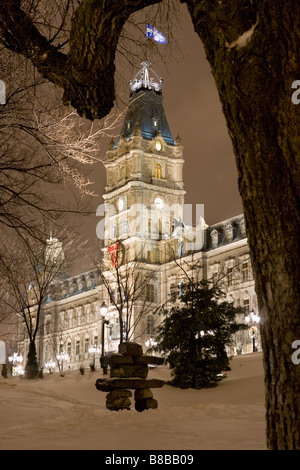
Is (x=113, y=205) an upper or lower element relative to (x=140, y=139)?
lower

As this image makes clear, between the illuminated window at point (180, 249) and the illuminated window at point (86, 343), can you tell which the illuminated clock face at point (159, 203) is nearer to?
the illuminated window at point (180, 249)

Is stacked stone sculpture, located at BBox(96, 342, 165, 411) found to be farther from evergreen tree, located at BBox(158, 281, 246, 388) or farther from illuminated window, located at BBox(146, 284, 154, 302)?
illuminated window, located at BBox(146, 284, 154, 302)

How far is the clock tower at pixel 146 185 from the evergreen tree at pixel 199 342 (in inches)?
1720

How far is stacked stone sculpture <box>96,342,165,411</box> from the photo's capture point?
1232 centimetres

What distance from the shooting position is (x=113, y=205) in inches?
2840

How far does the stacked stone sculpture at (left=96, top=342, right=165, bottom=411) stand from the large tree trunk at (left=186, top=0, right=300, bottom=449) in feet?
28.9

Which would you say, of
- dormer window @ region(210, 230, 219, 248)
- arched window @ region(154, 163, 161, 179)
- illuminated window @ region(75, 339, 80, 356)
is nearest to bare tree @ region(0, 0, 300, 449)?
dormer window @ region(210, 230, 219, 248)

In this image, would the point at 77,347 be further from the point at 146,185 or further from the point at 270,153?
the point at 270,153

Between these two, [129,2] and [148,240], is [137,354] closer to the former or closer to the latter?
[129,2]

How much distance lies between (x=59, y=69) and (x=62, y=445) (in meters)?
4.76

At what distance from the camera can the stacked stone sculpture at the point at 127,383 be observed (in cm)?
1232

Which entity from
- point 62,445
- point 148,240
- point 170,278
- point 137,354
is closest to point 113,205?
point 148,240

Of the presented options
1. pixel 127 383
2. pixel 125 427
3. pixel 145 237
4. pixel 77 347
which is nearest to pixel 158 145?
pixel 145 237

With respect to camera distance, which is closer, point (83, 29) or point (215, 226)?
point (83, 29)
